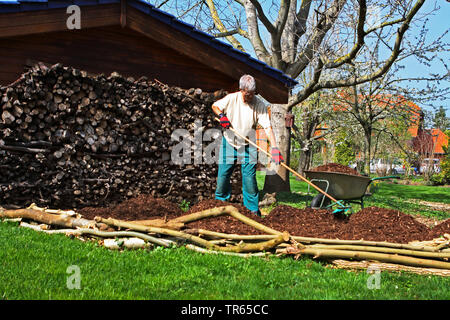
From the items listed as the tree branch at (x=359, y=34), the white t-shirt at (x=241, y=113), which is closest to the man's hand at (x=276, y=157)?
the white t-shirt at (x=241, y=113)

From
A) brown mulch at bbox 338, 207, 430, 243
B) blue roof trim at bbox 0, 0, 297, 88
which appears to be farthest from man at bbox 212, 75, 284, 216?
blue roof trim at bbox 0, 0, 297, 88

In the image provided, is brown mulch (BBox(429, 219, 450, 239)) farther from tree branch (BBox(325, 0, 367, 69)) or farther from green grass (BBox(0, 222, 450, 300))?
tree branch (BBox(325, 0, 367, 69))

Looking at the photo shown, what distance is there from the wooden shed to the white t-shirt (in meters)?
1.59

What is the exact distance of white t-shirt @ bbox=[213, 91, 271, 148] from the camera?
5.99 m

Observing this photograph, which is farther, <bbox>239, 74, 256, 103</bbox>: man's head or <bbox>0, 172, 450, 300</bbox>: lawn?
<bbox>239, 74, 256, 103</bbox>: man's head

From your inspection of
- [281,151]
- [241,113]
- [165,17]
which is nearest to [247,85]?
[241,113]

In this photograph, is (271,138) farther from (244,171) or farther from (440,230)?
(440,230)

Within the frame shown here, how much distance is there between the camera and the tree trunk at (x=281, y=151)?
11109 mm

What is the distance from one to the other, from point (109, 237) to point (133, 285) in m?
1.36

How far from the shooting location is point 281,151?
11195 mm

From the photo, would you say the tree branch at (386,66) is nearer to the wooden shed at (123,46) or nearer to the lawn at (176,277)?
the wooden shed at (123,46)
